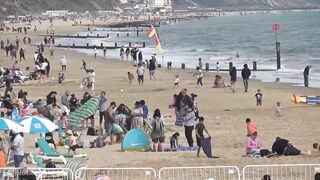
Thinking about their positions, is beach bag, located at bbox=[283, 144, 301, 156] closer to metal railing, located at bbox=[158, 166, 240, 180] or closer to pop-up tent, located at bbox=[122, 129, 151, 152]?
metal railing, located at bbox=[158, 166, 240, 180]

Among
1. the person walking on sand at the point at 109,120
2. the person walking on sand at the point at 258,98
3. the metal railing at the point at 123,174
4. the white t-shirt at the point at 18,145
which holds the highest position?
the person walking on sand at the point at 258,98

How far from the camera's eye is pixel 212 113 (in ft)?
77.3

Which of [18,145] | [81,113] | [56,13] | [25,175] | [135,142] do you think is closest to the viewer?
[25,175]

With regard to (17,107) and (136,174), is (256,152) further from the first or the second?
(17,107)

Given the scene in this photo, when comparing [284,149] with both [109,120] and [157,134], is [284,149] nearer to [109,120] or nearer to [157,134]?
[157,134]

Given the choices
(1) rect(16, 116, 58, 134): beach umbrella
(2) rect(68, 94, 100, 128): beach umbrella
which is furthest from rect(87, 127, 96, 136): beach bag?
(1) rect(16, 116, 58, 134): beach umbrella

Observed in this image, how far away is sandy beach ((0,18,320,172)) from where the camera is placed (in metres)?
15.4

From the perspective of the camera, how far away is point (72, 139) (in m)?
16.4

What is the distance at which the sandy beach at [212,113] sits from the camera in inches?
607

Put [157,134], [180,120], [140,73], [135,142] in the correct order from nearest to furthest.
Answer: [135,142] → [157,134] → [180,120] → [140,73]

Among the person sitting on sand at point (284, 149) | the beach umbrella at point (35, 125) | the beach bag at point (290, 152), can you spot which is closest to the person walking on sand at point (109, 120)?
the beach umbrella at point (35, 125)

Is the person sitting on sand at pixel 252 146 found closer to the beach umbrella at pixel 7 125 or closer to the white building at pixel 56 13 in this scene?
the beach umbrella at pixel 7 125

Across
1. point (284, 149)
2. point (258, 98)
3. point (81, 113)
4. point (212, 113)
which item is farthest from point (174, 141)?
point (258, 98)

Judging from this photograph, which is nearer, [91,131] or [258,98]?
[91,131]
